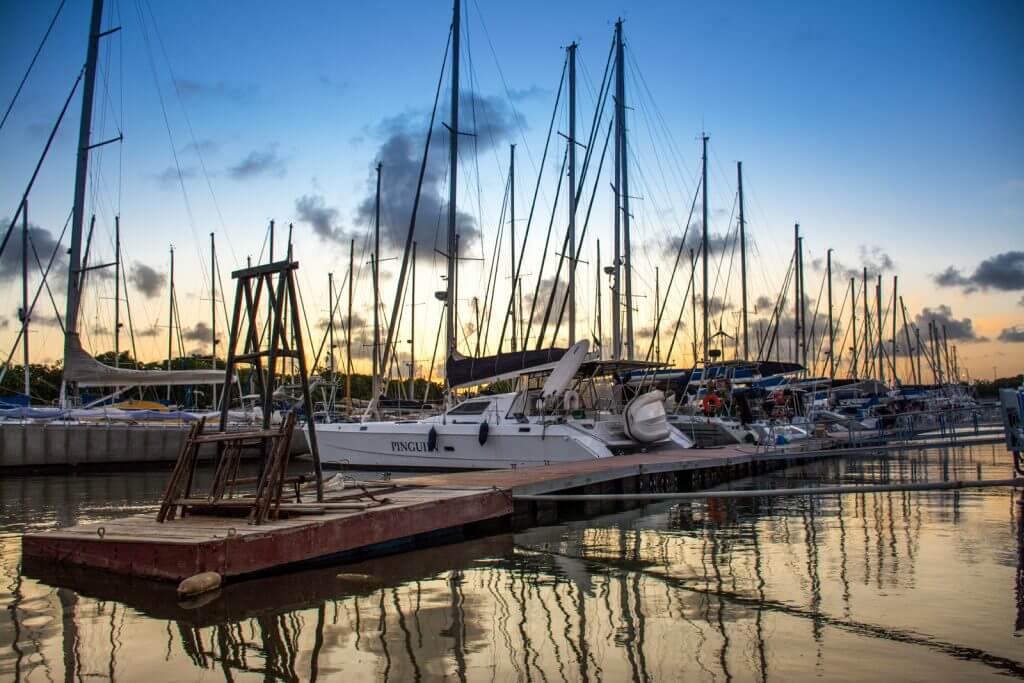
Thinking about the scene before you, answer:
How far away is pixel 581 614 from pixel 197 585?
372 centimetres

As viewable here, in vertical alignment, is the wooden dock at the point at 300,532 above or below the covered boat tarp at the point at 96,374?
below

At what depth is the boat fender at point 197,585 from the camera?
325 inches

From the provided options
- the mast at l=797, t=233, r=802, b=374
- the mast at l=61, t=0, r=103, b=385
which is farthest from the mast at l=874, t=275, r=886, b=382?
the mast at l=61, t=0, r=103, b=385

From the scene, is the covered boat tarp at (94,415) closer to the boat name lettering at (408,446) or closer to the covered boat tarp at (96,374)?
the boat name lettering at (408,446)

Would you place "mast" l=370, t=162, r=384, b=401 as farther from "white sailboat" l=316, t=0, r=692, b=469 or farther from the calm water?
the calm water

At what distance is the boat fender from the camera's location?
8.27 metres

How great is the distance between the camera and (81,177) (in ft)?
62.3

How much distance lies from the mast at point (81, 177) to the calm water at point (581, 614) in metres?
6.39

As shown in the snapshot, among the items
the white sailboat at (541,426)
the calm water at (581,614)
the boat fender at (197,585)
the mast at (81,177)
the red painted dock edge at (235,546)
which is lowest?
the calm water at (581,614)

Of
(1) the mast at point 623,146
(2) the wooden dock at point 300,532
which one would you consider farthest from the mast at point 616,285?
(2) the wooden dock at point 300,532

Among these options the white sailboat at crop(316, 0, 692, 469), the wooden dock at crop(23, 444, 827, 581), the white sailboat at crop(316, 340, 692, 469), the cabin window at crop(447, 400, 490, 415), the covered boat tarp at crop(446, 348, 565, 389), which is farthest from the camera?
the cabin window at crop(447, 400, 490, 415)

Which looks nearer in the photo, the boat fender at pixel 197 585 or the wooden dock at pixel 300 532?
the boat fender at pixel 197 585

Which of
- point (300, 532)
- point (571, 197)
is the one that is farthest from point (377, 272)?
point (300, 532)

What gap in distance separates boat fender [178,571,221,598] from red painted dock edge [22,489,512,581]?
0.60ft
